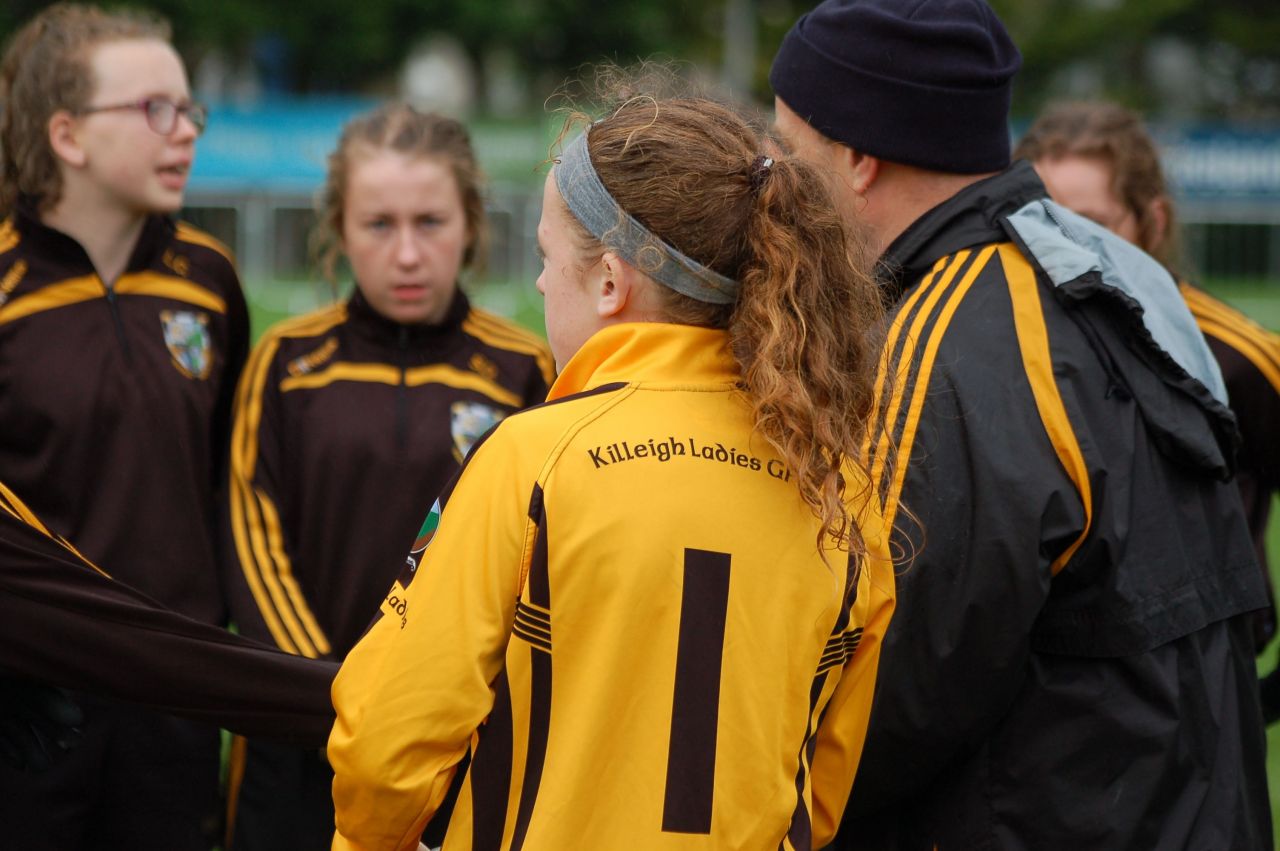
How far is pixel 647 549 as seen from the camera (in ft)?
6.25

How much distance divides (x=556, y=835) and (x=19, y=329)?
6.25ft

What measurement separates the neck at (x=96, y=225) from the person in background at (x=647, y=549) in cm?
170

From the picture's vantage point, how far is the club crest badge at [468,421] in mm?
3549

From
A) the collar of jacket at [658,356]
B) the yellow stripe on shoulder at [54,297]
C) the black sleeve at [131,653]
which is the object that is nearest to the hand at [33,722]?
the black sleeve at [131,653]

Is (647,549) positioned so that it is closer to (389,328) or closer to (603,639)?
(603,639)

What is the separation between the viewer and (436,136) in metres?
3.86

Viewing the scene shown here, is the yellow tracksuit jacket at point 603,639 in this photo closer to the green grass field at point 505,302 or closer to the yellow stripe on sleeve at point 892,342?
the yellow stripe on sleeve at point 892,342

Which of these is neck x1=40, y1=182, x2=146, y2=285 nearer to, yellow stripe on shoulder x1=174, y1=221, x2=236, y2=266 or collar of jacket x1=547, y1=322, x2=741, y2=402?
yellow stripe on shoulder x1=174, y1=221, x2=236, y2=266

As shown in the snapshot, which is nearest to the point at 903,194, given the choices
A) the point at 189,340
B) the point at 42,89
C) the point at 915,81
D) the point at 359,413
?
the point at 915,81

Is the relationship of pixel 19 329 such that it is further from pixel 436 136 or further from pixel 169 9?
pixel 169 9

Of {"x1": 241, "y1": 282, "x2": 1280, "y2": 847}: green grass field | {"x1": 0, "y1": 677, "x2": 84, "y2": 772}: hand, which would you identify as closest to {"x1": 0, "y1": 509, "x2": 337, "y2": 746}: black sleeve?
{"x1": 0, "y1": 677, "x2": 84, "y2": 772}: hand

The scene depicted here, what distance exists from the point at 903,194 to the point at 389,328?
1.45 metres

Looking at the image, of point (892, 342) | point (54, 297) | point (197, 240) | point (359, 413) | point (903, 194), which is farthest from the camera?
point (197, 240)

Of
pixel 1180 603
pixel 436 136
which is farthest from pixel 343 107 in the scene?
pixel 1180 603
